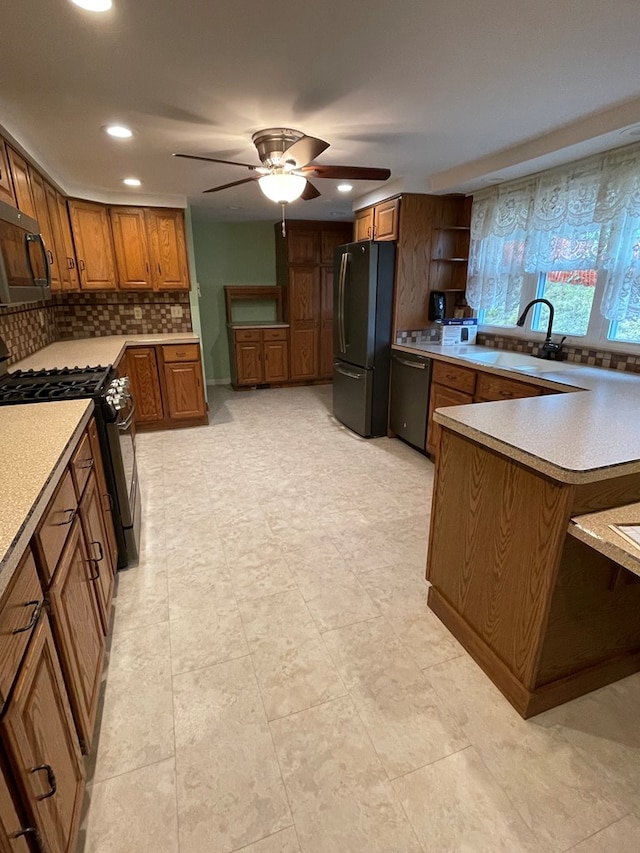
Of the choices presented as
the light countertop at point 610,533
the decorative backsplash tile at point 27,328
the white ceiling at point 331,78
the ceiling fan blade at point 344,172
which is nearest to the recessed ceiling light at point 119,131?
the white ceiling at point 331,78

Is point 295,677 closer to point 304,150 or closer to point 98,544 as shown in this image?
point 98,544

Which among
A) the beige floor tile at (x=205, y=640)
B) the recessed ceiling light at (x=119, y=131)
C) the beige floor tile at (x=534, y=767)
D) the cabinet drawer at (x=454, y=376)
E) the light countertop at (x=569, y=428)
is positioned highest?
the recessed ceiling light at (x=119, y=131)

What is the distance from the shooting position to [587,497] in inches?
48.5

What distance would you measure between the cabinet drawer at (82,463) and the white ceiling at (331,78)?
140 cm

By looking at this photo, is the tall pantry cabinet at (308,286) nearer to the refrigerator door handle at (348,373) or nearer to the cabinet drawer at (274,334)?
the cabinet drawer at (274,334)

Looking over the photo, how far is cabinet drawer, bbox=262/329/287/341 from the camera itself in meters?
5.55

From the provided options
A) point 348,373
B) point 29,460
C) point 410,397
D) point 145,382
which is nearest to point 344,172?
Answer: point 410,397

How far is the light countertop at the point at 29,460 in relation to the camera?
88 centimetres

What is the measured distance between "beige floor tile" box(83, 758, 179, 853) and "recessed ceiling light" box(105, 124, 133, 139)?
9.38 feet

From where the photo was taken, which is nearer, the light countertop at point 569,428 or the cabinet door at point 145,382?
the light countertop at point 569,428

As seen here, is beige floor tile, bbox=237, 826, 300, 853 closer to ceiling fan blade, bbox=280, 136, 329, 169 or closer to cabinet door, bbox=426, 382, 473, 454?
cabinet door, bbox=426, 382, 473, 454

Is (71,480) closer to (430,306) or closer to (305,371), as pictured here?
(430,306)

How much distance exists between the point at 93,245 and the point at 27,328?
1.08 meters

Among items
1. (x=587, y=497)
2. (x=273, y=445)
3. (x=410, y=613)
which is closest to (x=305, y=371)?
(x=273, y=445)
